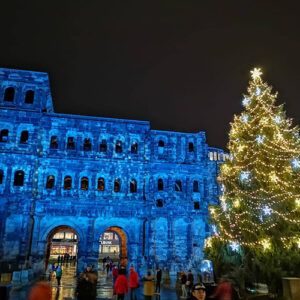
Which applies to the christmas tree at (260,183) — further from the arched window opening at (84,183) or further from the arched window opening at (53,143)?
the arched window opening at (53,143)

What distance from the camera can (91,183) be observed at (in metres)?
32.3

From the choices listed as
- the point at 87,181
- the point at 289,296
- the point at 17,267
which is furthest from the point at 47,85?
the point at 289,296

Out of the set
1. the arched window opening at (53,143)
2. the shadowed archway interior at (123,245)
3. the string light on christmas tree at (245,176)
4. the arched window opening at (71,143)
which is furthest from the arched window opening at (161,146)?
the string light on christmas tree at (245,176)

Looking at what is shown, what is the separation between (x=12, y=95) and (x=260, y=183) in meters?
26.1

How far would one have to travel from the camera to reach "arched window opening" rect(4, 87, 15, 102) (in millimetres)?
32469

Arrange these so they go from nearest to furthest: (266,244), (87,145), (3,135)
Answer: (266,244) < (3,135) < (87,145)

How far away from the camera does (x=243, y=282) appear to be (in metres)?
15.3

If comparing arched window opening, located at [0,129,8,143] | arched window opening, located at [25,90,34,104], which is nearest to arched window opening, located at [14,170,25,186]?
arched window opening, located at [0,129,8,143]

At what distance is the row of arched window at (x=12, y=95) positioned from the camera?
3247cm

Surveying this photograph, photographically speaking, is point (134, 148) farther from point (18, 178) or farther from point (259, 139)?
point (259, 139)

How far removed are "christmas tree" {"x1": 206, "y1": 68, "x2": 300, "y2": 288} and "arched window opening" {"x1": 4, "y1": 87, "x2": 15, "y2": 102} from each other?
76.4 ft

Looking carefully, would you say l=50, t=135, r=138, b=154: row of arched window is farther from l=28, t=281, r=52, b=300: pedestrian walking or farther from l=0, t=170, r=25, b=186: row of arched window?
l=28, t=281, r=52, b=300: pedestrian walking

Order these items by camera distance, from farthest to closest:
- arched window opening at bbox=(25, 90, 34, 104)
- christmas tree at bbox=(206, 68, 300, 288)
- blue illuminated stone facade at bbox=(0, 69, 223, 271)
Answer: arched window opening at bbox=(25, 90, 34, 104) → blue illuminated stone facade at bbox=(0, 69, 223, 271) → christmas tree at bbox=(206, 68, 300, 288)

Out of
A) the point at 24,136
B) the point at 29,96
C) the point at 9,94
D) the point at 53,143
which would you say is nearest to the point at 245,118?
the point at 53,143
